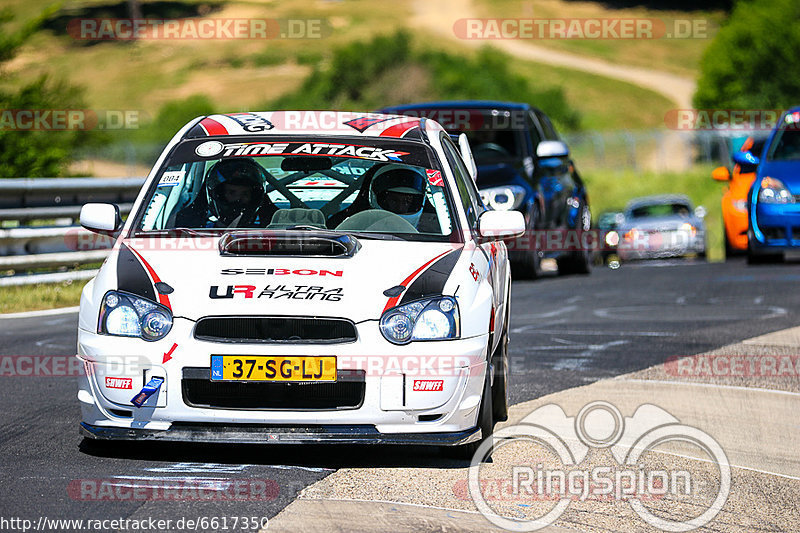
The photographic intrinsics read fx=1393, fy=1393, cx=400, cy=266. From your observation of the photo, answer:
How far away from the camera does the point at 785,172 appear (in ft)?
49.1

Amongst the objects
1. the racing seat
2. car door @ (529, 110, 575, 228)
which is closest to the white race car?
the racing seat

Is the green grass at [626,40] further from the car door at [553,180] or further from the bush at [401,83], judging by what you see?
the car door at [553,180]

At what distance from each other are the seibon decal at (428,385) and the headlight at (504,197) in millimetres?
8037

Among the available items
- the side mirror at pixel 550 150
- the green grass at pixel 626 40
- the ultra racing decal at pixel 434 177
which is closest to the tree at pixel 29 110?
the side mirror at pixel 550 150

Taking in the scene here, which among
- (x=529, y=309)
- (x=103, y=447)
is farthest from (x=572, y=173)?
(x=103, y=447)

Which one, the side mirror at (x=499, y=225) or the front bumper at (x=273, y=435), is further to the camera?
the side mirror at (x=499, y=225)

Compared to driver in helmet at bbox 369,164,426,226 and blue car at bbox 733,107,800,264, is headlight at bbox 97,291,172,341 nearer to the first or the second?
driver in helmet at bbox 369,164,426,226

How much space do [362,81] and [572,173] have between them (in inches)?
2299

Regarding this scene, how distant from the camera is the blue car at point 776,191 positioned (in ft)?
48.3

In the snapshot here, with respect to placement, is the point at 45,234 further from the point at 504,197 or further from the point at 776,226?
the point at 776,226

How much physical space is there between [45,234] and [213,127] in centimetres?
650

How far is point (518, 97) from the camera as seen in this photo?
245 feet

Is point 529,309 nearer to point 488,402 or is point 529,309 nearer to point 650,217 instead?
point 488,402

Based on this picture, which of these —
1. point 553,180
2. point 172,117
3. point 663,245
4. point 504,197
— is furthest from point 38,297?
point 172,117
